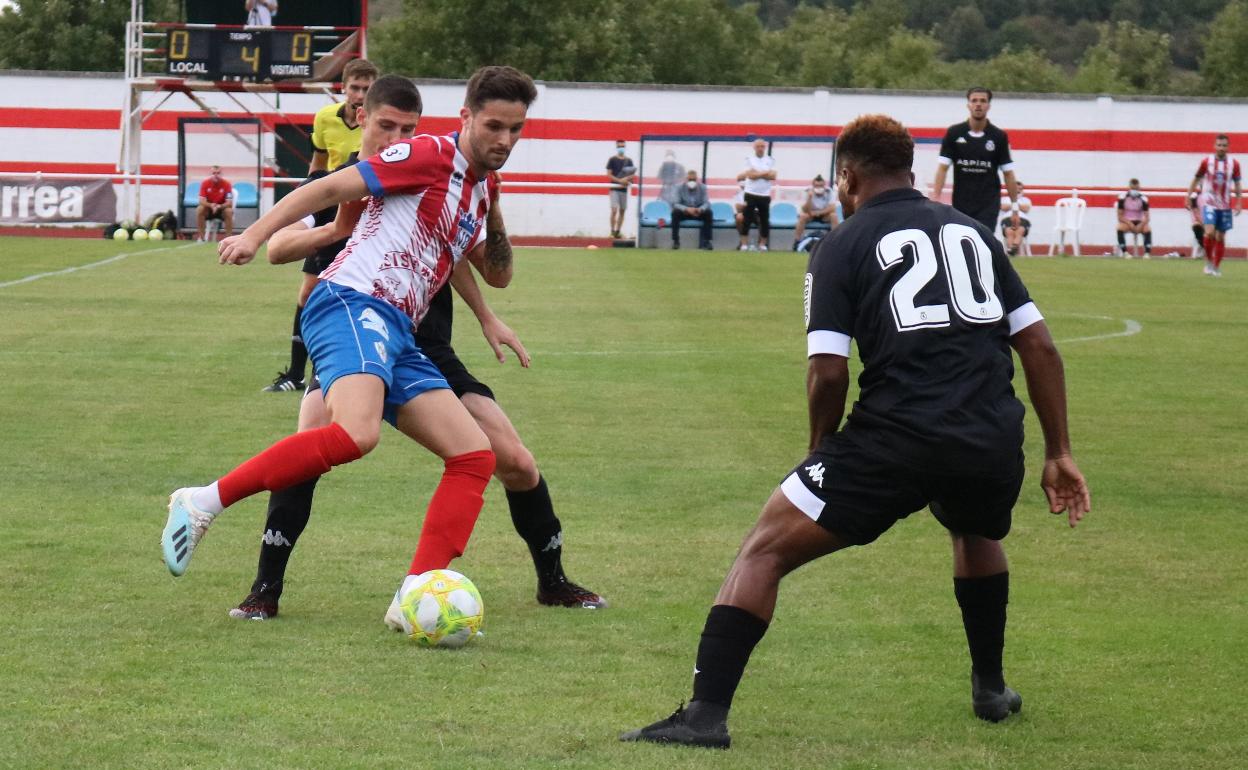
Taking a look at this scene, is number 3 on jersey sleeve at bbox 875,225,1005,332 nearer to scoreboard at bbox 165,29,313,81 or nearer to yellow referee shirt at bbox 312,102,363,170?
yellow referee shirt at bbox 312,102,363,170

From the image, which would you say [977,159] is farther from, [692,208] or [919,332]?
[692,208]

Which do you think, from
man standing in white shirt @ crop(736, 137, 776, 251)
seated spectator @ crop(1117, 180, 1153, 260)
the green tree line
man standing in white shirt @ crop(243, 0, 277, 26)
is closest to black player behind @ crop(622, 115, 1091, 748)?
man standing in white shirt @ crop(736, 137, 776, 251)

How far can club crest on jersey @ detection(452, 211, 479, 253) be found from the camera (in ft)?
18.4

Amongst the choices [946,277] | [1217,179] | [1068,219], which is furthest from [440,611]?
[1068,219]

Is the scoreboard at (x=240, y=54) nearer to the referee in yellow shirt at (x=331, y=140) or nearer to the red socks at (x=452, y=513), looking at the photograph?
→ the referee in yellow shirt at (x=331, y=140)

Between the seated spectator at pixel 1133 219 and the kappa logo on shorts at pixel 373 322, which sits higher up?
the seated spectator at pixel 1133 219

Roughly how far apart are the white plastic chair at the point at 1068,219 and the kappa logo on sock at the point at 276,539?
33.1m

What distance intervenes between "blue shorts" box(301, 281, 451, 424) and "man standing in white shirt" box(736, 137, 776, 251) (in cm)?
2649

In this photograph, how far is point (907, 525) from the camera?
25.1 ft

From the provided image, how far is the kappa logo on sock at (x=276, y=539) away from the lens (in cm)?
579

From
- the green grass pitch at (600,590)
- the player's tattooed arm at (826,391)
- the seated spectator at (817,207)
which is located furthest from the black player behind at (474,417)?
the seated spectator at (817,207)

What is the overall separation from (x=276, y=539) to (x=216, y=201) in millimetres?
28136

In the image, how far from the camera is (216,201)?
108ft

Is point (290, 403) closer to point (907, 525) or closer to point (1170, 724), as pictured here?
point (907, 525)
